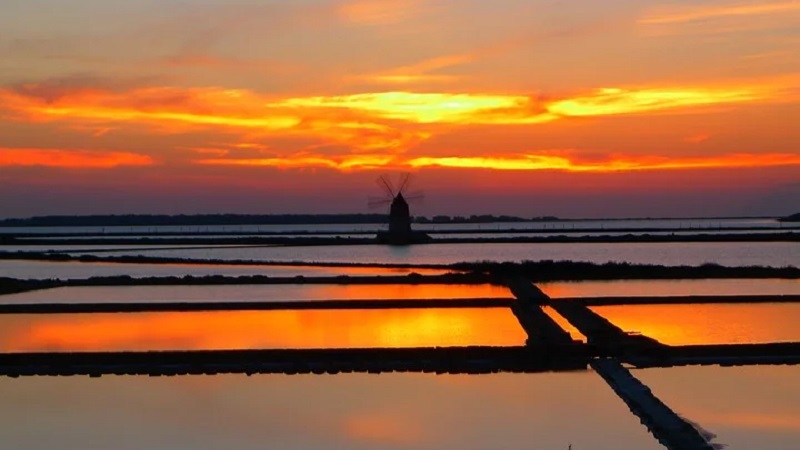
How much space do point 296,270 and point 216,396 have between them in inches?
739

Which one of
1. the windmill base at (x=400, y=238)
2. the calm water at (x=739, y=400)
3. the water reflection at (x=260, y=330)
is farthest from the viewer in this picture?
the windmill base at (x=400, y=238)

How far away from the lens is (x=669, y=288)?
831 inches

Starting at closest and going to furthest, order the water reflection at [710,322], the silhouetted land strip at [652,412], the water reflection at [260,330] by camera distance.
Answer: the silhouetted land strip at [652,412], the water reflection at [260,330], the water reflection at [710,322]

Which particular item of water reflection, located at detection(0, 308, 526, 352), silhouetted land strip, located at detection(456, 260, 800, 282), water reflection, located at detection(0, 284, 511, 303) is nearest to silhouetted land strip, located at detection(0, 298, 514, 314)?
water reflection, located at detection(0, 308, 526, 352)

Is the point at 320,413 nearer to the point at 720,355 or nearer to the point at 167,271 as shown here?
the point at 720,355

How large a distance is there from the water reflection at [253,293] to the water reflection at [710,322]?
385 centimetres

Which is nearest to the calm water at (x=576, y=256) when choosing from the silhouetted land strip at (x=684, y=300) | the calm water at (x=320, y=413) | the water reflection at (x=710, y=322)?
the silhouetted land strip at (x=684, y=300)

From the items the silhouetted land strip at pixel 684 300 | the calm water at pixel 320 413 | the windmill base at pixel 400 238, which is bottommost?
the calm water at pixel 320 413

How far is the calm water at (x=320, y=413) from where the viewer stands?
24.7 feet

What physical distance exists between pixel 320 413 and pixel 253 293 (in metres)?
11.8

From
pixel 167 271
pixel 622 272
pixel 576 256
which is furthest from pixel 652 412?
pixel 576 256

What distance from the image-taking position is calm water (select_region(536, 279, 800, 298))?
19609mm

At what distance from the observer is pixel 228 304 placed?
56.3 feet

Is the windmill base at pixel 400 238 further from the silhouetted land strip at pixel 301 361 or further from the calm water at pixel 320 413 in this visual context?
the calm water at pixel 320 413
